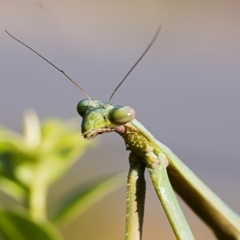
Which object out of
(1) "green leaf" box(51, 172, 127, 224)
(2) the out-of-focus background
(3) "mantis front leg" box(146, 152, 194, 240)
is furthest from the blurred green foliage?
(2) the out-of-focus background

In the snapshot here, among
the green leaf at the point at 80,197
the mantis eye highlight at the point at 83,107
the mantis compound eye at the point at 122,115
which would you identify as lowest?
the green leaf at the point at 80,197

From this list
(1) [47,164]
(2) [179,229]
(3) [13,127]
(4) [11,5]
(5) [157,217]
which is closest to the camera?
Answer: (2) [179,229]

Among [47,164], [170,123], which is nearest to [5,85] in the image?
[170,123]

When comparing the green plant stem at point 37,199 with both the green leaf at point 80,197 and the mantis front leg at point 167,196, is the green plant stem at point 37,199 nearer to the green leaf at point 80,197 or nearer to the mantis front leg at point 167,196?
the green leaf at point 80,197

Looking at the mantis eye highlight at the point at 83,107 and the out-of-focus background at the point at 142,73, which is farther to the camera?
the out-of-focus background at the point at 142,73

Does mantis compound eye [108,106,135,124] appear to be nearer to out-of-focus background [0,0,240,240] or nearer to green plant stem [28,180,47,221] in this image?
green plant stem [28,180,47,221]

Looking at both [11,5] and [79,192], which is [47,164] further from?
[11,5]

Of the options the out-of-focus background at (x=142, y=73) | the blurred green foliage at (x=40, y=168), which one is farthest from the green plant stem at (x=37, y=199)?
the out-of-focus background at (x=142, y=73)
